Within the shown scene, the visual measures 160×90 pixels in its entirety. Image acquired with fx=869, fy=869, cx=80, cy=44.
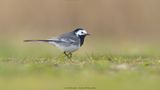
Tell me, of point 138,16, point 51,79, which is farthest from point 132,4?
point 51,79

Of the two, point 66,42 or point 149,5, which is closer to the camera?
point 66,42

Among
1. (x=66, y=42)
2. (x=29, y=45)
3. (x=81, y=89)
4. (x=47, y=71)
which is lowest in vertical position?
(x=81, y=89)

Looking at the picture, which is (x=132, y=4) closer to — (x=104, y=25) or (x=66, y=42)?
(x=104, y=25)

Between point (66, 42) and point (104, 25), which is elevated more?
point (104, 25)

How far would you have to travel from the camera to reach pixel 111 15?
25.4 meters

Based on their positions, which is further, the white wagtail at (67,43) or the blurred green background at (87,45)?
the white wagtail at (67,43)

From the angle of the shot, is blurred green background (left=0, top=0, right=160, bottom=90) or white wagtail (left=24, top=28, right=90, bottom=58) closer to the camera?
blurred green background (left=0, top=0, right=160, bottom=90)

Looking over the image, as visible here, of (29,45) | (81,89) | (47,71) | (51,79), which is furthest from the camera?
(29,45)

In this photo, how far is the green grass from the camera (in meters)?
13.5

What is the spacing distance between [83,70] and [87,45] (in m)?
6.97

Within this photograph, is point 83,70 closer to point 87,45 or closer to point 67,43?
point 67,43

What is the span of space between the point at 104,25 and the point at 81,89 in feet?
40.8

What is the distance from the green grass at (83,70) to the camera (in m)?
13.5

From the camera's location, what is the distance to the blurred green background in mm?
14289
